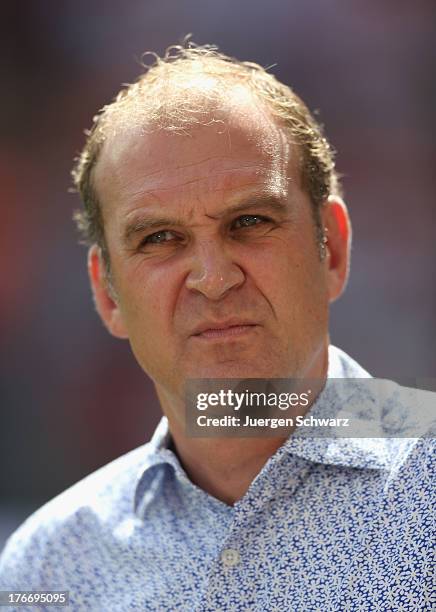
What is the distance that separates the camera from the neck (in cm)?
200

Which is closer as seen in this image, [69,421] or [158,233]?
[158,233]

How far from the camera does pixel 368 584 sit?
64.8 inches

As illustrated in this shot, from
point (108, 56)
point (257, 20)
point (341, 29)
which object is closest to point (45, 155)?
point (108, 56)

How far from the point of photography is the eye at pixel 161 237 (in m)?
2.00

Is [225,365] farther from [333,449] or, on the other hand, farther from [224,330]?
[333,449]

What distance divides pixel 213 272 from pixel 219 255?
6cm

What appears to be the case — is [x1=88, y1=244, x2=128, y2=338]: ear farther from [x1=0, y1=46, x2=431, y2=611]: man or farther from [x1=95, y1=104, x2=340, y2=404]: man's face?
[x1=95, y1=104, x2=340, y2=404]: man's face

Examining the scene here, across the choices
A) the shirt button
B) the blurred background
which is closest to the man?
the shirt button

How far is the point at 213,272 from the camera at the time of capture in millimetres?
1866

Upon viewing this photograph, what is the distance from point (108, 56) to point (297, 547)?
4.70 m

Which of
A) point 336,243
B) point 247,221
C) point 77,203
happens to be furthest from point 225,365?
point 77,203

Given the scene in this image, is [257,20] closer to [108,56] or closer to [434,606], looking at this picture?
[108,56]

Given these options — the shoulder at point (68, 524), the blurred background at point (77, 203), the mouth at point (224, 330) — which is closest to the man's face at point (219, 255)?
the mouth at point (224, 330)

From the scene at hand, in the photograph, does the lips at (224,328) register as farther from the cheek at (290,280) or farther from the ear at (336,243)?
the ear at (336,243)
